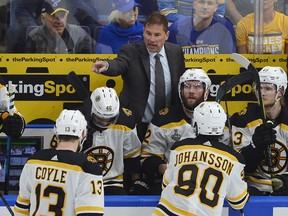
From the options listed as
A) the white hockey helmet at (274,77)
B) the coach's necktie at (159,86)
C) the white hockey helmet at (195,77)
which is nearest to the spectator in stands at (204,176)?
the white hockey helmet at (195,77)

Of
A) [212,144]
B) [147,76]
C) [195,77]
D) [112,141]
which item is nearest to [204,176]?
[212,144]

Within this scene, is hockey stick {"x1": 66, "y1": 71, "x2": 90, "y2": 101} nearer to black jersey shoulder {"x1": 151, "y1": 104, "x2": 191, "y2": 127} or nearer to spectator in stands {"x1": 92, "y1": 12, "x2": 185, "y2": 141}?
spectator in stands {"x1": 92, "y1": 12, "x2": 185, "y2": 141}

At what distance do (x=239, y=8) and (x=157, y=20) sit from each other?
0.70 meters

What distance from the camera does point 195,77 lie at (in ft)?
19.6

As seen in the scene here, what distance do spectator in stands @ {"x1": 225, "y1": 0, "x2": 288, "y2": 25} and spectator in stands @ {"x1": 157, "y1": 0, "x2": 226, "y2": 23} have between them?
0.04 meters

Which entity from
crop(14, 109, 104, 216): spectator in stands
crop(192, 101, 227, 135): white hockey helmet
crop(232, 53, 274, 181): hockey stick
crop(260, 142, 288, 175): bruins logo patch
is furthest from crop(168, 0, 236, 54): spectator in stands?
crop(14, 109, 104, 216): spectator in stands

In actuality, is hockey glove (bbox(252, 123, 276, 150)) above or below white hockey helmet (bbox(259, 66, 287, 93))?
below

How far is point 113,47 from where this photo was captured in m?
6.40

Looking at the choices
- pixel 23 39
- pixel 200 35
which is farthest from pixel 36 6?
pixel 200 35

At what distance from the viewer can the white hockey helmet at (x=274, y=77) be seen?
598 centimetres

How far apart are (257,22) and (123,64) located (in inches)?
42.3

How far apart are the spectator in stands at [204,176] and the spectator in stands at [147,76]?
1055mm

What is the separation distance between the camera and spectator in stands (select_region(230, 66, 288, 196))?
580 cm

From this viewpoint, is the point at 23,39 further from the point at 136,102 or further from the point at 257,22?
the point at 257,22
